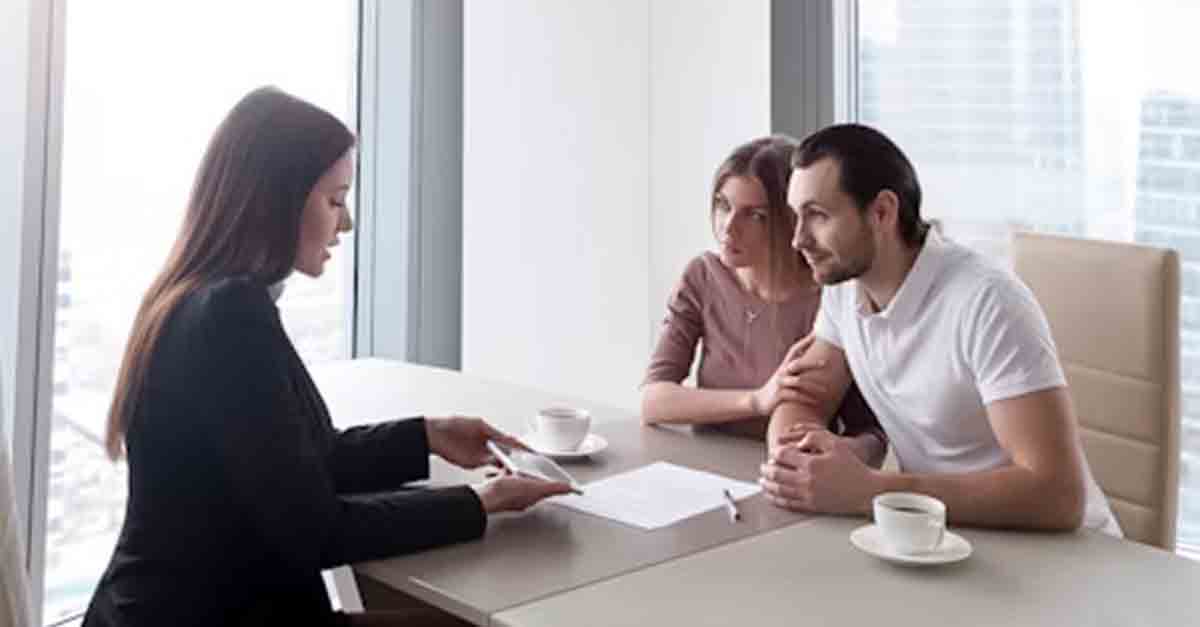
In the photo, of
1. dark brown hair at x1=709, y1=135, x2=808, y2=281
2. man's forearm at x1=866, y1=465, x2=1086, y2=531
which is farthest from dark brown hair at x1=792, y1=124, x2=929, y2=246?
man's forearm at x1=866, y1=465, x2=1086, y2=531

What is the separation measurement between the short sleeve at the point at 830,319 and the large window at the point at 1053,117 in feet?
4.16

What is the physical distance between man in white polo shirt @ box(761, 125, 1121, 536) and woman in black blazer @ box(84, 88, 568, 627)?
45cm

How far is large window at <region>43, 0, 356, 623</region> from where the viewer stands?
2.41 m

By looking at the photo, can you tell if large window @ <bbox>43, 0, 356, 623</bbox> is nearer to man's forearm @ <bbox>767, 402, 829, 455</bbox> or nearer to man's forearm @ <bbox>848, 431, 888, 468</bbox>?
man's forearm @ <bbox>767, 402, 829, 455</bbox>

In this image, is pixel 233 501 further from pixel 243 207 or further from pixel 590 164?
pixel 590 164

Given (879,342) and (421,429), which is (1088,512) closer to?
(879,342)

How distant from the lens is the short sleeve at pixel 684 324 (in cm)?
219

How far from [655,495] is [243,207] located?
0.65m

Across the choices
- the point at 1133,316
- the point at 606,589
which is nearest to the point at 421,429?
the point at 606,589

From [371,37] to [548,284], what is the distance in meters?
0.85

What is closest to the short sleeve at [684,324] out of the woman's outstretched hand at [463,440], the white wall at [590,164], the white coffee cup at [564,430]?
the white coffee cup at [564,430]

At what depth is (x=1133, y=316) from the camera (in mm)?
1860

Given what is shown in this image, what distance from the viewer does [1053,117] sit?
2900 millimetres

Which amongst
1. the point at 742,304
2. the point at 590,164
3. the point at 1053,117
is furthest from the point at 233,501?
the point at 1053,117
